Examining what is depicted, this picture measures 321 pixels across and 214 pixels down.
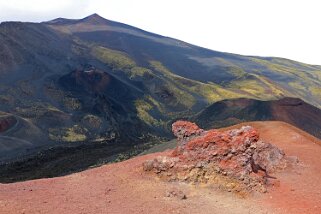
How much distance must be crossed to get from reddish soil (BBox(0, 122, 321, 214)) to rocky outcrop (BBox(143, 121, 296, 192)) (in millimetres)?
621

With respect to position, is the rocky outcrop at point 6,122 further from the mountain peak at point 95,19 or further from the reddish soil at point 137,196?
the mountain peak at point 95,19

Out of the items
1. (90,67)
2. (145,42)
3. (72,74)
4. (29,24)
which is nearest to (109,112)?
→ (72,74)

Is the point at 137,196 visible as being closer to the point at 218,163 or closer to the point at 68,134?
the point at 218,163

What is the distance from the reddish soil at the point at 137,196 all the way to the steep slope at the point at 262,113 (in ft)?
146

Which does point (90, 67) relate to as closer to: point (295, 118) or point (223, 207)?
point (295, 118)

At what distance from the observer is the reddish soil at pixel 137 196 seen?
1820cm

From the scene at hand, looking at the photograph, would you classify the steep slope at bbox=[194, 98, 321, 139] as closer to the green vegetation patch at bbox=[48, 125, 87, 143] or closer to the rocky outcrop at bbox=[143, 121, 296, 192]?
the green vegetation patch at bbox=[48, 125, 87, 143]

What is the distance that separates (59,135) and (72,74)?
2593cm

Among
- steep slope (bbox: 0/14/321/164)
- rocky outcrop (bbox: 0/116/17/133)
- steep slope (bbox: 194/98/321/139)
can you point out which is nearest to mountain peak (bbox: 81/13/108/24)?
steep slope (bbox: 0/14/321/164)

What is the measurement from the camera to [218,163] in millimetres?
24094

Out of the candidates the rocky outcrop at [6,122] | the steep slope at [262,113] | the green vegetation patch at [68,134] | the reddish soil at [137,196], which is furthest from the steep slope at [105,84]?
the reddish soil at [137,196]

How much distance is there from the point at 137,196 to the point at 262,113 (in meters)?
54.2

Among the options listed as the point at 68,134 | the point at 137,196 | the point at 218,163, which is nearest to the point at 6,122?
the point at 68,134

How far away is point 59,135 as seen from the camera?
6344 cm
